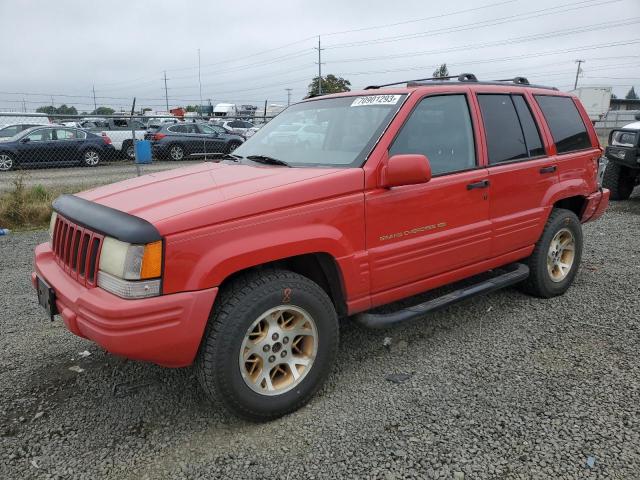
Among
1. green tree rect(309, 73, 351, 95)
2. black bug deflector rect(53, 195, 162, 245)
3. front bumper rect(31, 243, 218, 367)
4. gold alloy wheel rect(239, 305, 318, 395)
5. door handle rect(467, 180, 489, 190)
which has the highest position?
green tree rect(309, 73, 351, 95)

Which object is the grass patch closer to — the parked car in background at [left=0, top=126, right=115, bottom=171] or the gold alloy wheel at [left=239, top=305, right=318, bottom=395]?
the gold alloy wheel at [left=239, top=305, right=318, bottom=395]

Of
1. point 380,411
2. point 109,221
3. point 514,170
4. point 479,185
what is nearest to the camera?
point 109,221

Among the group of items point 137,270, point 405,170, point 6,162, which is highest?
point 405,170

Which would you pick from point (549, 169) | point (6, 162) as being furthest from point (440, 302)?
point (6, 162)

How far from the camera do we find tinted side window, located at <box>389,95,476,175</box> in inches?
125

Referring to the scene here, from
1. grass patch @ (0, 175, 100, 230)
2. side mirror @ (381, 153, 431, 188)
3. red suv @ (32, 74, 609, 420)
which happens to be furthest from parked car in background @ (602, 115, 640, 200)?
grass patch @ (0, 175, 100, 230)

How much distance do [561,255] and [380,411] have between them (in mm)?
2662

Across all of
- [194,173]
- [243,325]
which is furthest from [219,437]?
[194,173]

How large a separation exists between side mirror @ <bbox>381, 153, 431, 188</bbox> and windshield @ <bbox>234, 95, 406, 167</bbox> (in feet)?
0.66

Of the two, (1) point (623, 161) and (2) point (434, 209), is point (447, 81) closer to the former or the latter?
(2) point (434, 209)

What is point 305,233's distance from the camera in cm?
265

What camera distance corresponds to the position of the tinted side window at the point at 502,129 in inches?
145

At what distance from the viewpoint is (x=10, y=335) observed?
379 centimetres

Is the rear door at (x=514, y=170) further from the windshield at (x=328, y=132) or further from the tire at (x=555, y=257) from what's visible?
the windshield at (x=328, y=132)
